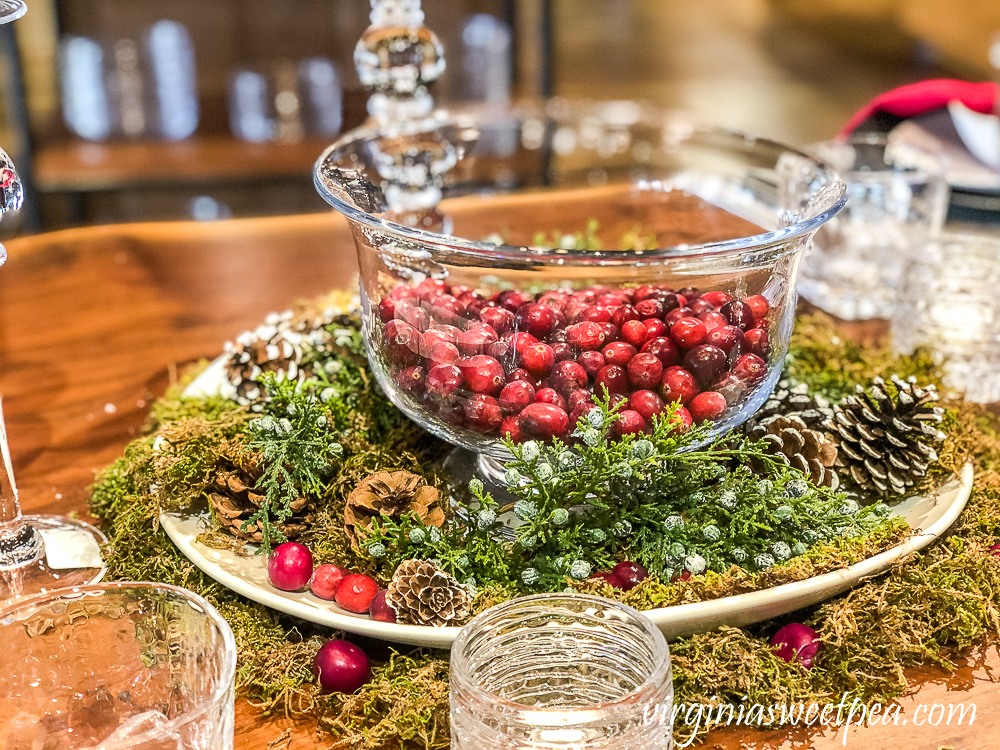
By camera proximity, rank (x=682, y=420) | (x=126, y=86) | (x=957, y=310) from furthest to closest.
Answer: (x=126, y=86) → (x=957, y=310) → (x=682, y=420)

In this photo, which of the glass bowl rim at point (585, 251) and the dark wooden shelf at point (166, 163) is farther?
the dark wooden shelf at point (166, 163)

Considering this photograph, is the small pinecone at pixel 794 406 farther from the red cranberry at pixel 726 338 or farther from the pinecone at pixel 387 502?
the pinecone at pixel 387 502

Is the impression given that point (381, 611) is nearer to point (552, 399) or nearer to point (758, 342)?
point (552, 399)

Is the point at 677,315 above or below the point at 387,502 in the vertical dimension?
above

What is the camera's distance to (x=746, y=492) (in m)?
0.70

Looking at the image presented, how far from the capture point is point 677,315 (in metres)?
0.71

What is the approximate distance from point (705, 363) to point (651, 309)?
0.05m

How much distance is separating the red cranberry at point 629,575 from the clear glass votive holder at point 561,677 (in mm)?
96

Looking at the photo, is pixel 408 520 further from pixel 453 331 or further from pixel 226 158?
pixel 226 158

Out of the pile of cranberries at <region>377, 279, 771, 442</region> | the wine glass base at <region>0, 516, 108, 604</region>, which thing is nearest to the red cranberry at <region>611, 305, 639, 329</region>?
the pile of cranberries at <region>377, 279, 771, 442</region>

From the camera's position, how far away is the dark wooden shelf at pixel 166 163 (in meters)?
2.10

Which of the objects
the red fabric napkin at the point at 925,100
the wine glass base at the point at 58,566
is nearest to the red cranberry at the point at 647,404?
the wine glass base at the point at 58,566

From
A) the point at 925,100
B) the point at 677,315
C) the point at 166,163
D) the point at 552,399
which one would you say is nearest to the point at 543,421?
the point at 552,399

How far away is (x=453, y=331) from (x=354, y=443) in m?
0.15
